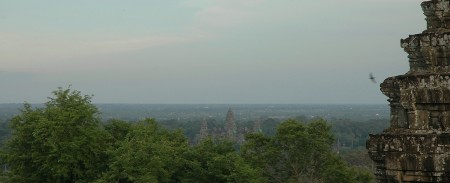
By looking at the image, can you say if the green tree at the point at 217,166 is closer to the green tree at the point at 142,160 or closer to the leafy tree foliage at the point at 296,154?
the green tree at the point at 142,160

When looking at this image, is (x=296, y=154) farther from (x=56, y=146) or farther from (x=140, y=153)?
(x=56, y=146)

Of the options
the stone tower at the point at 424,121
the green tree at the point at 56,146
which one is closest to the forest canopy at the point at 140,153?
the green tree at the point at 56,146

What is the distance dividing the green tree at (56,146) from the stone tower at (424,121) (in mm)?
20177

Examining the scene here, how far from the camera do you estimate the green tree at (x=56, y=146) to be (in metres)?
25.9

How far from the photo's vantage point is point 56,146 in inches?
1014

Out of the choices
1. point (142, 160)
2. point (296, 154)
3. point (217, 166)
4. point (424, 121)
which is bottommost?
point (217, 166)

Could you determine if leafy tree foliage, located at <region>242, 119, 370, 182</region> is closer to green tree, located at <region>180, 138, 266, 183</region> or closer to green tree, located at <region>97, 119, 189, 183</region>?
green tree, located at <region>180, 138, 266, 183</region>

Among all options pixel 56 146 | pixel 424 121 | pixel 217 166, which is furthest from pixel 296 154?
pixel 424 121

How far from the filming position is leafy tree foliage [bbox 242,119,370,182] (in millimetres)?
31453

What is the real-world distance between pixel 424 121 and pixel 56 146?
21114 mm

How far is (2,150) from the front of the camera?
92.4ft

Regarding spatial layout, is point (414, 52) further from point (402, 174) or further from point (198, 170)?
point (198, 170)

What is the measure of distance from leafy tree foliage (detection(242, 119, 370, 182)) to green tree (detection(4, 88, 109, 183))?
860 centimetres

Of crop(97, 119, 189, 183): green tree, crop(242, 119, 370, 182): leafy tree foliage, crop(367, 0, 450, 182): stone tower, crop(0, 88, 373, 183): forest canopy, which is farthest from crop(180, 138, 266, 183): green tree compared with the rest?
crop(367, 0, 450, 182): stone tower
